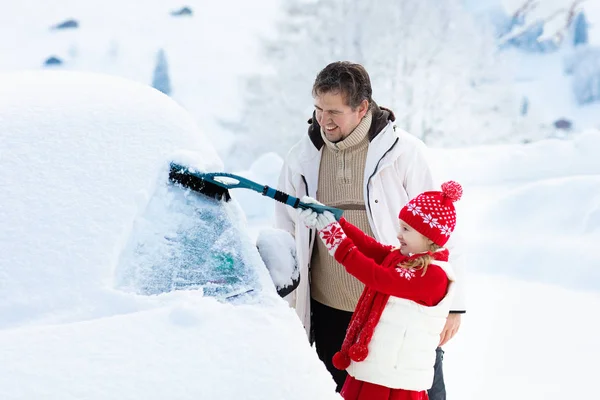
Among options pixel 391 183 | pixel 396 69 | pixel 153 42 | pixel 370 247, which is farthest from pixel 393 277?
pixel 153 42

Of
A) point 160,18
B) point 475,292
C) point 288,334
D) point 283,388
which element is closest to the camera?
point 283,388

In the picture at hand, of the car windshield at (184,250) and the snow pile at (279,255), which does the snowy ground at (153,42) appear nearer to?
the snow pile at (279,255)

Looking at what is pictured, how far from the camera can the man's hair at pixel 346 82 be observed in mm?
2166

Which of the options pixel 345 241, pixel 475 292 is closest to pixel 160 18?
pixel 475 292

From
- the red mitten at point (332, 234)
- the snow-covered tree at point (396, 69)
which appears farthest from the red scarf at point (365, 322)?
the snow-covered tree at point (396, 69)

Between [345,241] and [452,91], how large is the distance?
1490 cm

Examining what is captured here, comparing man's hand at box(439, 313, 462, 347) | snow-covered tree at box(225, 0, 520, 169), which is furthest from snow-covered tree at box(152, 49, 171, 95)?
man's hand at box(439, 313, 462, 347)

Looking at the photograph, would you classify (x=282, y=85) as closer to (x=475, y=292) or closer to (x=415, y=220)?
(x=475, y=292)

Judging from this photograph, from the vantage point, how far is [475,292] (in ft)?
18.4

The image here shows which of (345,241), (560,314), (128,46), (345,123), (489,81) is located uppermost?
(128,46)

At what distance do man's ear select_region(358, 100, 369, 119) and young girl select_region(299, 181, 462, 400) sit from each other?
43 centimetres

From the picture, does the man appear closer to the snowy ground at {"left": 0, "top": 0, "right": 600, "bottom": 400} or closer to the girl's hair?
the snowy ground at {"left": 0, "top": 0, "right": 600, "bottom": 400}

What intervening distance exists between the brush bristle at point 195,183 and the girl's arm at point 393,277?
393 mm

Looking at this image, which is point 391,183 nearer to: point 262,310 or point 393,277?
point 393,277
